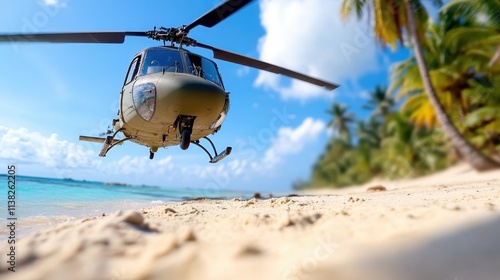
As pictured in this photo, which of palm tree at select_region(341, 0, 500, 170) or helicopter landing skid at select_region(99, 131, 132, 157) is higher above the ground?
palm tree at select_region(341, 0, 500, 170)

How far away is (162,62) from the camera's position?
204 inches

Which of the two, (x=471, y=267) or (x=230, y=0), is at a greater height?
(x=230, y=0)

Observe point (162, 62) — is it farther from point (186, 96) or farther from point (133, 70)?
point (186, 96)

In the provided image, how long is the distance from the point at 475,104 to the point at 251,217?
18.9 metres

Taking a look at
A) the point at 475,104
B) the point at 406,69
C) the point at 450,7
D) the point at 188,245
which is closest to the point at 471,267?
the point at 188,245

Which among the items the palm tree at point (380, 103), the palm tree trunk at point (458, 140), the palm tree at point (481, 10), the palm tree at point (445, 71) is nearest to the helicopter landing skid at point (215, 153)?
the palm tree trunk at point (458, 140)

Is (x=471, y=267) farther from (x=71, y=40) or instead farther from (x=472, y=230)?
(x=71, y=40)

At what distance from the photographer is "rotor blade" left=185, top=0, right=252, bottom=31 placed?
381cm

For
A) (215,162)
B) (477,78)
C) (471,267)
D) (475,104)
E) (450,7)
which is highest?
(450,7)

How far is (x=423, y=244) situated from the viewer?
1.18 metres

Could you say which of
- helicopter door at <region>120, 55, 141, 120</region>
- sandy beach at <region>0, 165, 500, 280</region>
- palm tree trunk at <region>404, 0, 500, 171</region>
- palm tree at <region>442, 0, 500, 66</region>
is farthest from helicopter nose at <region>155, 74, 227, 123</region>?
palm tree at <region>442, 0, 500, 66</region>

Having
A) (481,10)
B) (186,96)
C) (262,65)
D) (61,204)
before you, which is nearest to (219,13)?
(186,96)

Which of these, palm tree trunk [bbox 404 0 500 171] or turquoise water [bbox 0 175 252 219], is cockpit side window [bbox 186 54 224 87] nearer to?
turquoise water [bbox 0 175 252 219]

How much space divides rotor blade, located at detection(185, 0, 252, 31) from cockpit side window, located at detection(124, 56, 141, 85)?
1.15 m
